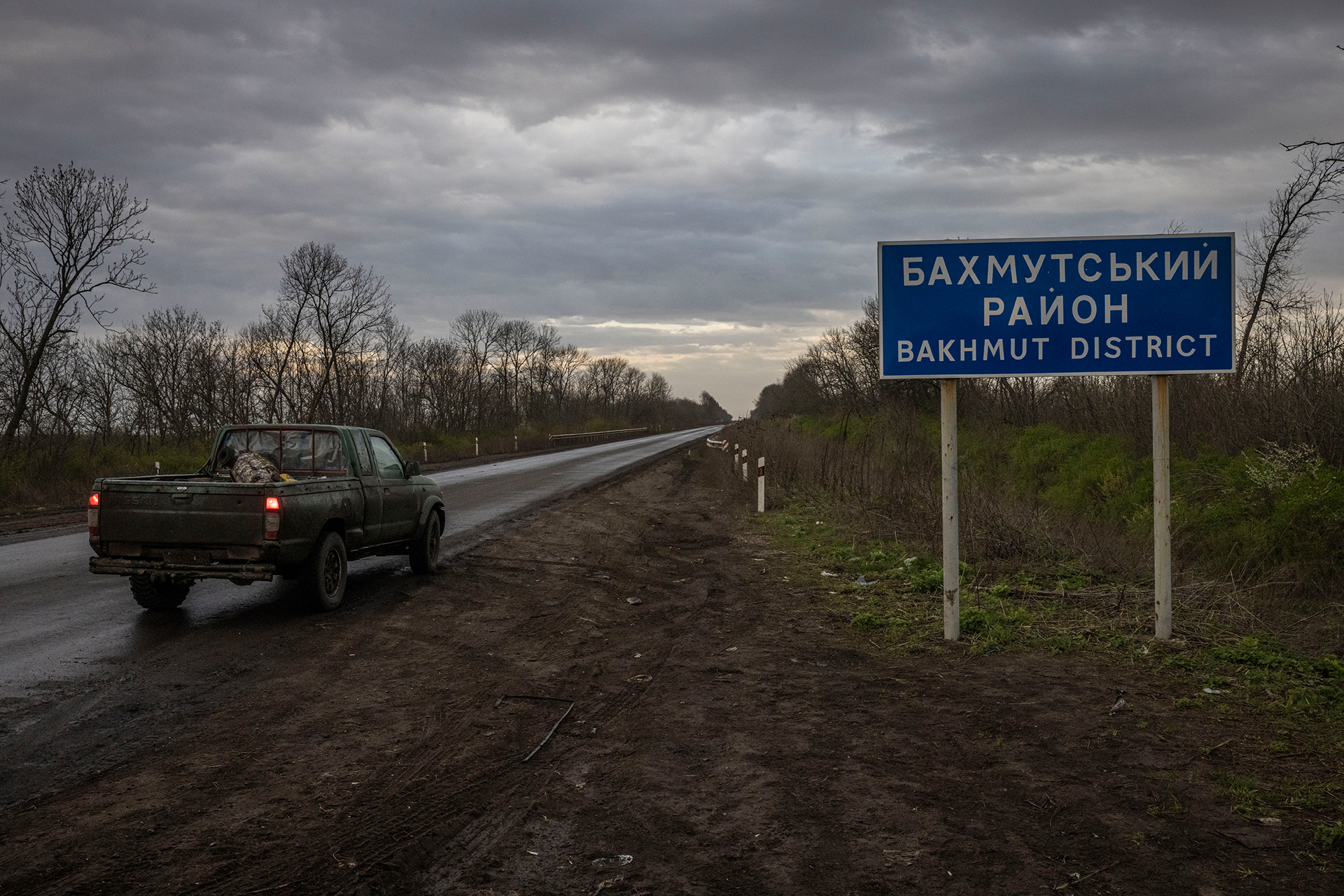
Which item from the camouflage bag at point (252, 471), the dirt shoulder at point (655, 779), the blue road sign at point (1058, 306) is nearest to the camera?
the dirt shoulder at point (655, 779)

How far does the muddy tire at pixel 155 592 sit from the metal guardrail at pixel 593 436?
54.0 metres

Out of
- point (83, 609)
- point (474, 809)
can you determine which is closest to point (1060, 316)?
point (474, 809)

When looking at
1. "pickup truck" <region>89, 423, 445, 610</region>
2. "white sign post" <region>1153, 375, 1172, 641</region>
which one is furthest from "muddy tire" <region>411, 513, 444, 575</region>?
"white sign post" <region>1153, 375, 1172, 641</region>

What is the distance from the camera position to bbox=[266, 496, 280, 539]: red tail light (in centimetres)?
809

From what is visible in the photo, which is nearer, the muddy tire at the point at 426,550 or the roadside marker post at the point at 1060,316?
the roadside marker post at the point at 1060,316

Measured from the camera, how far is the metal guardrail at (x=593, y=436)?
2596 inches

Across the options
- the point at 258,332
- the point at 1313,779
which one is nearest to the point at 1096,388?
the point at 1313,779

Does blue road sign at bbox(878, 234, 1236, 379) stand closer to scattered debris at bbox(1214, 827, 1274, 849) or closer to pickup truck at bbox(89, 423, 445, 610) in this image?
scattered debris at bbox(1214, 827, 1274, 849)

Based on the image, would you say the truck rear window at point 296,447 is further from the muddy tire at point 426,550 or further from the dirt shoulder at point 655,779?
the dirt shoulder at point 655,779

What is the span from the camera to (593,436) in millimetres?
76812

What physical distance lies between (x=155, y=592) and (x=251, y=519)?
153cm

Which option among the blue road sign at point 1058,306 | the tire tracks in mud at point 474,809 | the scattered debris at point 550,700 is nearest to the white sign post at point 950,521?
the blue road sign at point 1058,306

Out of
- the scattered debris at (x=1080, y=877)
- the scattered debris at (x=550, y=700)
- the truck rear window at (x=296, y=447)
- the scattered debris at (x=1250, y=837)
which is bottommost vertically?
the scattered debris at (x=1250, y=837)

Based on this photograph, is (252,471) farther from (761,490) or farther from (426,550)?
(761,490)
